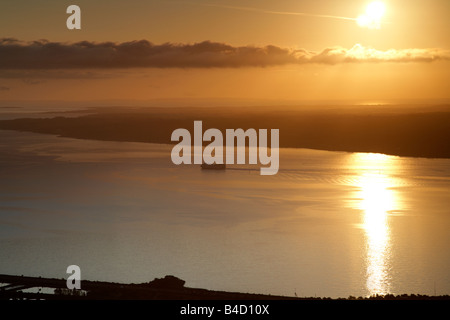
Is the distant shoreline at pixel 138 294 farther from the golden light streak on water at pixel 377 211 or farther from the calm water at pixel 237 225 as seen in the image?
the golden light streak on water at pixel 377 211

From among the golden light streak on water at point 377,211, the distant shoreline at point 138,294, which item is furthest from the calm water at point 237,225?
the distant shoreline at point 138,294

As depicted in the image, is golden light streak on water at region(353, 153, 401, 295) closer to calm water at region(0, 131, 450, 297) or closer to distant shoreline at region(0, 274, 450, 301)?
calm water at region(0, 131, 450, 297)

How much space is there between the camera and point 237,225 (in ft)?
85.9

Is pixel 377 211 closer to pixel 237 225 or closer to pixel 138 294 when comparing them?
pixel 237 225

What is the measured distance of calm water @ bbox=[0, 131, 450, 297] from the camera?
58.6 ft

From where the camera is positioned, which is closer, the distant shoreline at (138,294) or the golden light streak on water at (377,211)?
the distant shoreline at (138,294)

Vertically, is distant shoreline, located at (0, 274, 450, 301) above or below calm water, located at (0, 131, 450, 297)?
below

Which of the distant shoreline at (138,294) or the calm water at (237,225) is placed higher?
the calm water at (237,225)

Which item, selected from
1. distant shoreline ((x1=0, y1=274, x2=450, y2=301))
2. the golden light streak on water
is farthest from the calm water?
distant shoreline ((x1=0, y1=274, x2=450, y2=301))

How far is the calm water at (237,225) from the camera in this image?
17.9m

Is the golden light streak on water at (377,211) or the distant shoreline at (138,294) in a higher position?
the golden light streak on water at (377,211)

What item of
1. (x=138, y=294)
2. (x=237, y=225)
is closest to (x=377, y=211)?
(x=237, y=225)

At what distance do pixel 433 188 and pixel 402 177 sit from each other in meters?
6.02
